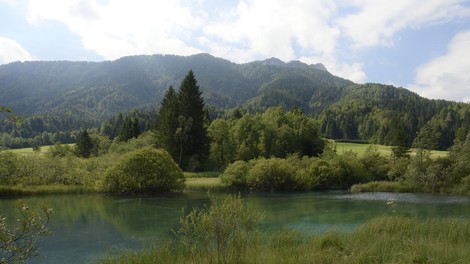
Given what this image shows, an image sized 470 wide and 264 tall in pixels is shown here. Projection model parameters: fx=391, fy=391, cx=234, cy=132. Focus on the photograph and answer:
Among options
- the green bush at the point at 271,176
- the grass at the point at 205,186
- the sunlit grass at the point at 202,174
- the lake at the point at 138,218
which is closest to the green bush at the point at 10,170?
the lake at the point at 138,218

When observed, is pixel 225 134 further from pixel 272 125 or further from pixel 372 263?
pixel 372 263

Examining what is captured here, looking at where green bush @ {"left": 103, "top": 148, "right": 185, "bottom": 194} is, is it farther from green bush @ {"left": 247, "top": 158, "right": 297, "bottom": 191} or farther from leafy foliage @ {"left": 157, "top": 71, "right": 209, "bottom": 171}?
leafy foliage @ {"left": 157, "top": 71, "right": 209, "bottom": 171}

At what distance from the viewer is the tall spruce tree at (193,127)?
62531 mm

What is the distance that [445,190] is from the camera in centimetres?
4409

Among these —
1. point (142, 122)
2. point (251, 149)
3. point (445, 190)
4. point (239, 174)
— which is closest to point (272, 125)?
point (251, 149)

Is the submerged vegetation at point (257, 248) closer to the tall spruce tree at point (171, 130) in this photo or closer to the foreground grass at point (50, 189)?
the foreground grass at point (50, 189)

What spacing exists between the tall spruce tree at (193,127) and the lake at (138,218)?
957 inches

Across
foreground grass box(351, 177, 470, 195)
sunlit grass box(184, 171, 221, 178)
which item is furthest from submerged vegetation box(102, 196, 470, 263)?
sunlit grass box(184, 171, 221, 178)

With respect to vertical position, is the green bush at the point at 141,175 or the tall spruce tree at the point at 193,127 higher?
the tall spruce tree at the point at 193,127

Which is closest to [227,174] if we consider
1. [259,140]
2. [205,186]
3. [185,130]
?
[205,186]

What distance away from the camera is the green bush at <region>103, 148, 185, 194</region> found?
134 ft

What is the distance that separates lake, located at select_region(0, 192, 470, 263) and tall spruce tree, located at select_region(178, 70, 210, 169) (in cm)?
2430

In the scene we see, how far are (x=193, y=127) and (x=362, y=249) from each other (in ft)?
179

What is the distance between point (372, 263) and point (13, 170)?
42.5 meters
